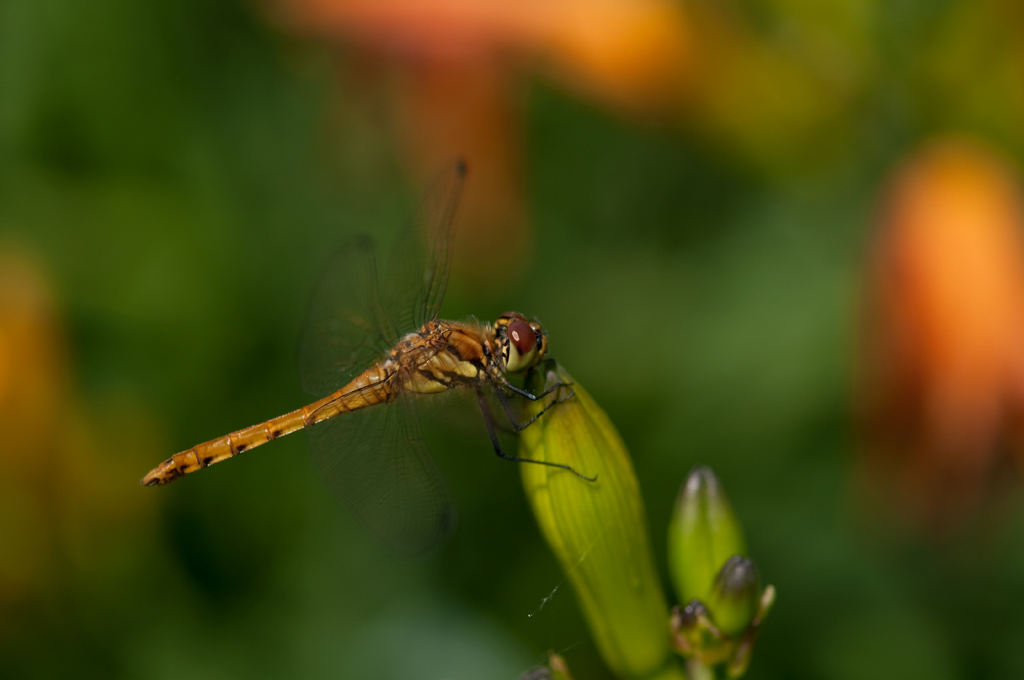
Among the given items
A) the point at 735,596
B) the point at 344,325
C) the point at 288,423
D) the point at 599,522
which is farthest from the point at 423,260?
the point at 735,596

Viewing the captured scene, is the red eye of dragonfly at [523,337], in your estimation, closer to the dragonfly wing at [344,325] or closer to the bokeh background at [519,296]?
the bokeh background at [519,296]

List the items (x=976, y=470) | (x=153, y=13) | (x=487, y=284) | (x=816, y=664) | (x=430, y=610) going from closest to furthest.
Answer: (x=976, y=470) → (x=816, y=664) → (x=430, y=610) → (x=487, y=284) → (x=153, y=13)

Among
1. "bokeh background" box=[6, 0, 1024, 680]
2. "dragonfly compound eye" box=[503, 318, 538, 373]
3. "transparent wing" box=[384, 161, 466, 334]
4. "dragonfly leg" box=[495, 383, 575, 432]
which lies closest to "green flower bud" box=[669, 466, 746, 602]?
"dragonfly leg" box=[495, 383, 575, 432]

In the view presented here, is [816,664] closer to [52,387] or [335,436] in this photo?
[335,436]

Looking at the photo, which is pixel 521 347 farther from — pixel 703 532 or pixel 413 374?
pixel 703 532

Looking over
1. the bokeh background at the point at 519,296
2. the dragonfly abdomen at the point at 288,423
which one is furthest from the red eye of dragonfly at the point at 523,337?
the dragonfly abdomen at the point at 288,423

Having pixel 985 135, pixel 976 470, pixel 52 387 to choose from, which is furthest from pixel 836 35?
pixel 52 387
